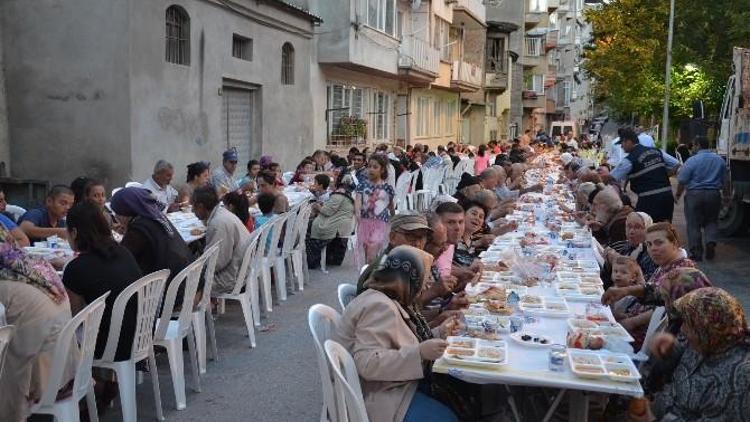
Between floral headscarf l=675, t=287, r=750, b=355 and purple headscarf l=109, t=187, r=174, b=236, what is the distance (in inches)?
152

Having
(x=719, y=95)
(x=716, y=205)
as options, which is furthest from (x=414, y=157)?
(x=719, y=95)

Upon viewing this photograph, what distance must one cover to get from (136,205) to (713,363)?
4056mm

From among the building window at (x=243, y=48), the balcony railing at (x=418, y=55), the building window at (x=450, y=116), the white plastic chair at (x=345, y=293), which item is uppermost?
the balcony railing at (x=418, y=55)

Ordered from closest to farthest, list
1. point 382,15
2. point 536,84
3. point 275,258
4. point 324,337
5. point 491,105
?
1. point 324,337
2. point 275,258
3. point 382,15
4. point 491,105
5. point 536,84

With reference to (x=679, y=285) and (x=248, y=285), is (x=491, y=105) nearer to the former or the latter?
(x=248, y=285)

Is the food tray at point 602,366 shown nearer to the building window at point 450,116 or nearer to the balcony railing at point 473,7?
the balcony railing at point 473,7

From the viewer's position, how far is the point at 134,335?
4.86m

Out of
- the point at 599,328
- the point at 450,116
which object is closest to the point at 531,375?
the point at 599,328

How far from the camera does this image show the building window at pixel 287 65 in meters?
18.1

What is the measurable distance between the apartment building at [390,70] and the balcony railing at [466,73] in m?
0.05

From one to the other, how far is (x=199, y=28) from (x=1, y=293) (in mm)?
10170

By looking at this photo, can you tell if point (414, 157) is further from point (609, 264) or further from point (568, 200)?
point (609, 264)

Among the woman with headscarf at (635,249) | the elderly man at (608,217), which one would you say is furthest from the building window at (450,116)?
the woman with headscarf at (635,249)

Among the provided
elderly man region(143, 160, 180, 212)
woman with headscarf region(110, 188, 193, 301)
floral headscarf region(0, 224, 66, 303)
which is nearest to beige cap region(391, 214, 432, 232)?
woman with headscarf region(110, 188, 193, 301)
